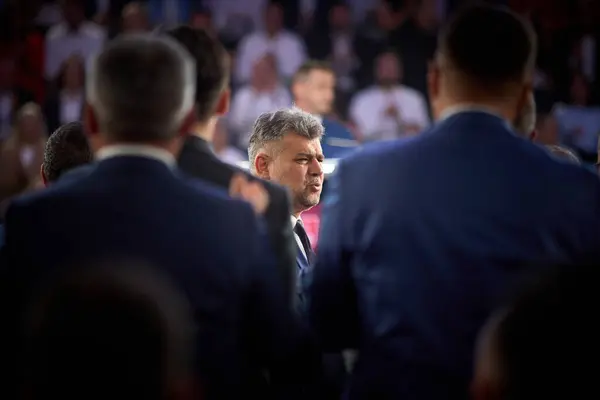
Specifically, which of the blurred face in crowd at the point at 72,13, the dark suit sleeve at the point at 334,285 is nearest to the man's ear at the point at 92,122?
the dark suit sleeve at the point at 334,285

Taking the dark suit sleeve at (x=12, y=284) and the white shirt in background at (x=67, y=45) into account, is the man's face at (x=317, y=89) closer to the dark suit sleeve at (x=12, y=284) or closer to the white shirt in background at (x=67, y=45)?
the white shirt in background at (x=67, y=45)

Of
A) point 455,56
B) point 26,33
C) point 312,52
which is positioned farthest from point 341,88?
point 455,56

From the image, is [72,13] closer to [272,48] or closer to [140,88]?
[272,48]

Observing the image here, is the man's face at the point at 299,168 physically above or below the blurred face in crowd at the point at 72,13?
below

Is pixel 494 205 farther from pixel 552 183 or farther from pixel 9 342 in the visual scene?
pixel 9 342

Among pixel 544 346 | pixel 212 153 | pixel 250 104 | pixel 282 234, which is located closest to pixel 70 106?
pixel 250 104

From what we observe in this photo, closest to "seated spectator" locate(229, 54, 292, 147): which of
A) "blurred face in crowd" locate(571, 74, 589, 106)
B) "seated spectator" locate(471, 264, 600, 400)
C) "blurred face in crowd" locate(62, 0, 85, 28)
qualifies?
"blurred face in crowd" locate(62, 0, 85, 28)

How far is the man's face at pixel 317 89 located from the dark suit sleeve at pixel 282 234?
490cm

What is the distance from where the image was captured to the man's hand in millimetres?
2227

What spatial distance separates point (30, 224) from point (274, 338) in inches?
21.1

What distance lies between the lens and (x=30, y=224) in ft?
6.35

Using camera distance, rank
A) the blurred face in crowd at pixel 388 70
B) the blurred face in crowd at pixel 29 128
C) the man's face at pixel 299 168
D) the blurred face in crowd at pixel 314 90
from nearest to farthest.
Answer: the man's face at pixel 299 168, the blurred face in crowd at pixel 314 90, the blurred face in crowd at pixel 29 128, the blurred face in crowd at pixel 388 70

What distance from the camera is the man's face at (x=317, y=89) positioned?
7.14 metres

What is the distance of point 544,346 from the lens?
1.50 metres
